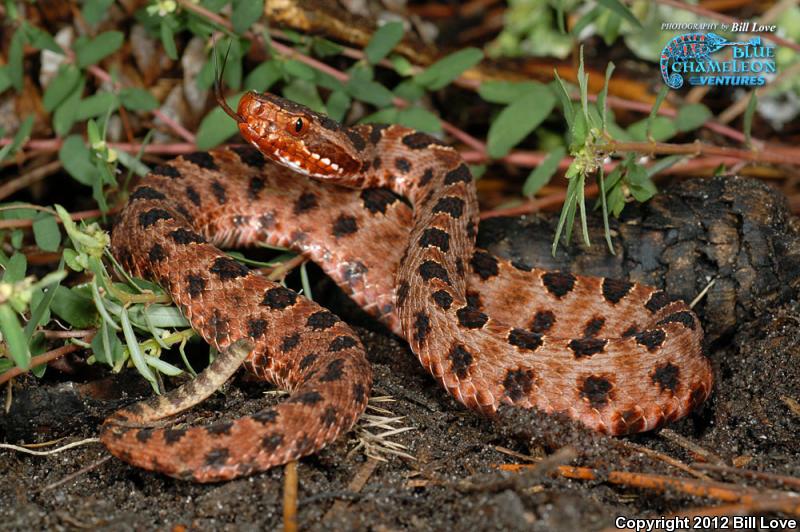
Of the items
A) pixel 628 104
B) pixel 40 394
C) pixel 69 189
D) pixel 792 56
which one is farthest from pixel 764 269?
pixel 69 189

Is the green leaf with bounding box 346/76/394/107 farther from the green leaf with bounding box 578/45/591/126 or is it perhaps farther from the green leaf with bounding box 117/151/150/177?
the green leaf with bounding box 578/45/591/126

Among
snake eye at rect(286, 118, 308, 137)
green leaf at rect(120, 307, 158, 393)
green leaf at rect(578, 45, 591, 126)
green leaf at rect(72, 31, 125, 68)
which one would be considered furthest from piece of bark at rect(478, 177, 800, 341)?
green leaf at rect(72, 31, 125, 68)

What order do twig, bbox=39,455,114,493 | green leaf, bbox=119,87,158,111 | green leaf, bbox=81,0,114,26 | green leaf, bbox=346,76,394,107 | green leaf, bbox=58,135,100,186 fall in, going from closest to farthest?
twig, bbox=39,455,114,493 → green leaf, bbox=81,0,114,26 → green leaf, bbox=58,135,100,186 → green leaf, bbox=119,87,158,111 → green leaf, bbox=346,76,394,107

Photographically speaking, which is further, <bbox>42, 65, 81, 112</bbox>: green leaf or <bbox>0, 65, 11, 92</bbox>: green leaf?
<bbox>42, 65, 81, 112</bbox>: green leaf

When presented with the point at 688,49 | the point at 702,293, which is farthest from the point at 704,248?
the point at 688,49

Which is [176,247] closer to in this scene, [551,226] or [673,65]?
[551,226]
